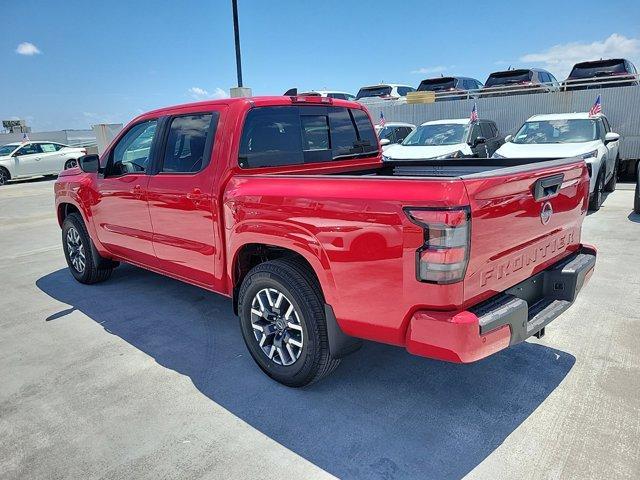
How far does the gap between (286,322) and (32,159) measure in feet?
62.3

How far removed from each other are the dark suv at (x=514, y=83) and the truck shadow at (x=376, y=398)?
1420cm

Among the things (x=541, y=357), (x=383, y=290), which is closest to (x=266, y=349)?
(x=383, y=290)

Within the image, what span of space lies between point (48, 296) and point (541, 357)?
4.94 m

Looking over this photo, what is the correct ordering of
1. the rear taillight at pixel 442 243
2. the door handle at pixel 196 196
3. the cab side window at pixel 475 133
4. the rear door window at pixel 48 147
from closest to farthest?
1. the rear taillight at pixel 442 243
2. the door handle at pixel 196 196
3. the cab side window at pixel 475 133
4. the rear door window at pixel 48 147

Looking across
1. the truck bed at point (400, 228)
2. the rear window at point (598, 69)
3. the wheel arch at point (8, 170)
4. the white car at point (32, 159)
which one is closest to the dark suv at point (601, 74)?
the rear window at point (598, 69)

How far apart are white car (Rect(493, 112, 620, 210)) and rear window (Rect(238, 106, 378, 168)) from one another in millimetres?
5418

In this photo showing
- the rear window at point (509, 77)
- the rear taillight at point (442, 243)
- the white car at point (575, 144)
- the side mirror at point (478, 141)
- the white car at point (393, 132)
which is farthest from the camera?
the rear window at point (509, 77)

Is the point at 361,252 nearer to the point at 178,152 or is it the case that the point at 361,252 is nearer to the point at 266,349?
the point at 266,349

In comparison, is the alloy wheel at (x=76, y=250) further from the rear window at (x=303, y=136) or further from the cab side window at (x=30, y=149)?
the cab side window at (x=30, y=149)

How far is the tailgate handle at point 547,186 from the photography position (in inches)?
103

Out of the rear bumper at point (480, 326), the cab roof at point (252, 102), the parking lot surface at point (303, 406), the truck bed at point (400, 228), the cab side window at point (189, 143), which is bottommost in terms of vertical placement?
the parking lot surface at point (303, 406)

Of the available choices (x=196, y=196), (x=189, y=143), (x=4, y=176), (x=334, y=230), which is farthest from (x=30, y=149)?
(x=334, y=230)

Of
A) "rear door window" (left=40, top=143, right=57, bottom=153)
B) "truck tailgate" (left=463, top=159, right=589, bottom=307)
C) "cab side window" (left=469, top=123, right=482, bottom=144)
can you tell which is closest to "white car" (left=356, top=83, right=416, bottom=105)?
"cab side window" (left=469, top=123, right=482, bottom=144)

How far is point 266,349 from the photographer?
3.22 m
